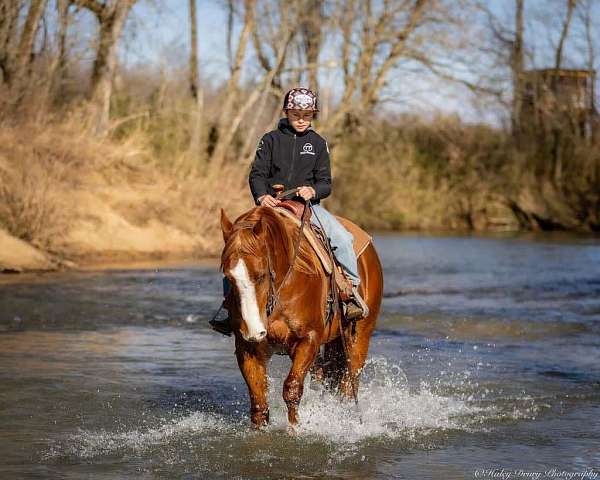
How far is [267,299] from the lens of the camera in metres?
7.51

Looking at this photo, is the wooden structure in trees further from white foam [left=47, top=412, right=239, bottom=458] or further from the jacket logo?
white foam [left=47, top=412, right=239, bottom=458]

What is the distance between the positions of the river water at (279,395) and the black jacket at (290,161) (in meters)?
1.78

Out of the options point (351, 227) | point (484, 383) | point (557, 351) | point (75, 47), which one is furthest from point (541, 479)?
point (75, 47)

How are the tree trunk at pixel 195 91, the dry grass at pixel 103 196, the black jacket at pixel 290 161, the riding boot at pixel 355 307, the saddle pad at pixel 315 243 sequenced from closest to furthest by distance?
the saddle pad at pixel 315 243, the black jacket at pixel 290 161, the riding boot at pixel 355 307, the dry grass at pixel 103 196, the tree trunk at pixel 195 91

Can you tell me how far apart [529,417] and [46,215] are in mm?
15647

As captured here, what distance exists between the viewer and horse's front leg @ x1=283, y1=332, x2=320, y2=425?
787 cm

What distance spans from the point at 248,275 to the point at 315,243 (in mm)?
1218

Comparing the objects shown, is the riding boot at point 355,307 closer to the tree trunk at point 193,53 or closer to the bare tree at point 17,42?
the bare tree at point 17,42

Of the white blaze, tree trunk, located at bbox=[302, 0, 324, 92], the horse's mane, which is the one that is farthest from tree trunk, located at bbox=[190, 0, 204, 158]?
the white blaze

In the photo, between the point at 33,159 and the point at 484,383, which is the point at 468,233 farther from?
the point at 484,383

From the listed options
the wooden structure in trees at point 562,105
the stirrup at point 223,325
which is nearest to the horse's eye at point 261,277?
the stirrup at point 223,325

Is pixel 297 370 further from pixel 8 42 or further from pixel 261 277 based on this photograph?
pixel 8 42

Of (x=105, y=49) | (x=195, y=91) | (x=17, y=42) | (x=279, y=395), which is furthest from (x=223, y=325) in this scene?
(x=195, y=91)

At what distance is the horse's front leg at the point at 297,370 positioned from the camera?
787 centimetres
